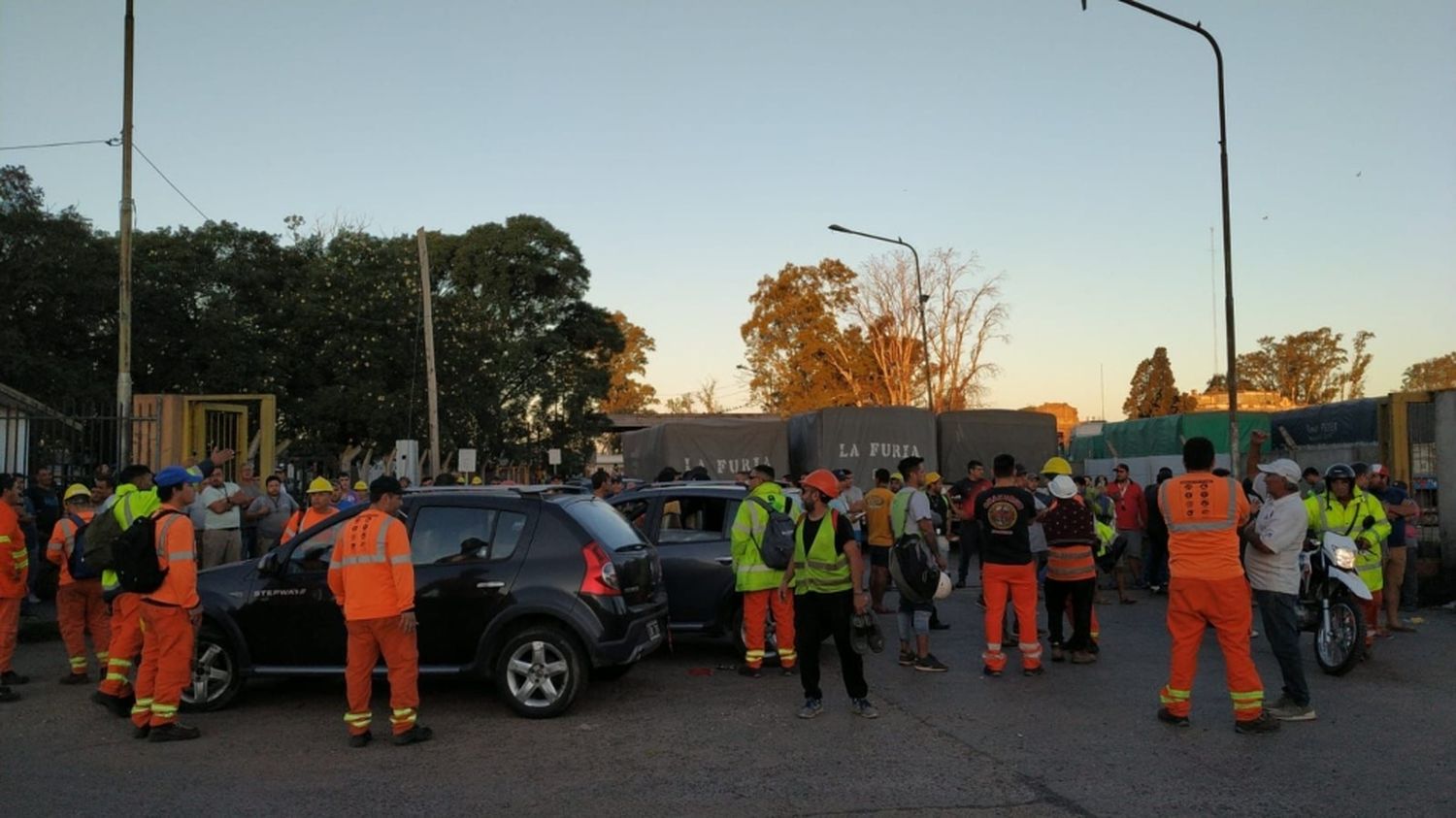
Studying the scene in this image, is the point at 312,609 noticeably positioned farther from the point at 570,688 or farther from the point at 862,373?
the point at 862,373

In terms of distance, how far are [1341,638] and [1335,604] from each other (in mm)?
283

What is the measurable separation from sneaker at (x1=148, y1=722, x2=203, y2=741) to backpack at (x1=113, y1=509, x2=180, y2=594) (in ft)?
2.98

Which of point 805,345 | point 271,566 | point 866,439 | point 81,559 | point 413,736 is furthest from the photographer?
point 805,345

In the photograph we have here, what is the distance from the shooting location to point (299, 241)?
3834cm

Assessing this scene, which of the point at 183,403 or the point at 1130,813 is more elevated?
the point at 183,403

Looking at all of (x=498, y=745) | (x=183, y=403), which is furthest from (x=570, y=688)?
(x=183, y=403)

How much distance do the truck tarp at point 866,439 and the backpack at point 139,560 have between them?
55.0 feet

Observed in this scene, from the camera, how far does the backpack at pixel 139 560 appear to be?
7684mm

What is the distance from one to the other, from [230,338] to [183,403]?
16.2m

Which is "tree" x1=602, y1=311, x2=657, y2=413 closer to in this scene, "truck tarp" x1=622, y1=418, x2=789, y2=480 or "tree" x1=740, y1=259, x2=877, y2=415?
"tree" x1=740, y1=259, x2=877, y2=415

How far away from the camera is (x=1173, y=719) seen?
308 inches

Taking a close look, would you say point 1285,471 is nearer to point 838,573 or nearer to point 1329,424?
point 838,573

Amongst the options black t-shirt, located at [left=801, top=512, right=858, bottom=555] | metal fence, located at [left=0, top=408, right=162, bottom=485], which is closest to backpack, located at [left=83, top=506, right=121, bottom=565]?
black t-shirt, located at [left=801, top=512, right=858, bottom=555]

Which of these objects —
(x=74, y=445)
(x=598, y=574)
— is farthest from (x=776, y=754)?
(x=74, y=445)
